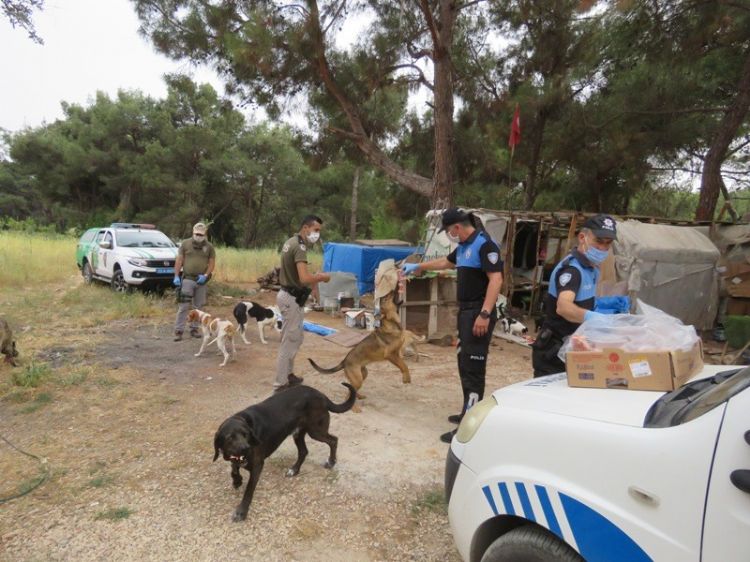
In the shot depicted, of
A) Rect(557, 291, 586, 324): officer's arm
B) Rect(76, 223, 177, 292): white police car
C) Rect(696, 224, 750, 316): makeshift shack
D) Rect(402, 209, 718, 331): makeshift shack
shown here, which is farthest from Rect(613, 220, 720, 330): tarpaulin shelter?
Rect(76, 223, 177, 292): white police car

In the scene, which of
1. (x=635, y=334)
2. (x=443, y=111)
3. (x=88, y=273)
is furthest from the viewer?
(x=88, y=273)

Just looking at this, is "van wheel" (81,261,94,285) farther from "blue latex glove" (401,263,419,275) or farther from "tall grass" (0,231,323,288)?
"blue latex glove" (401,263,419,275)

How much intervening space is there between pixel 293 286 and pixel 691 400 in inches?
140

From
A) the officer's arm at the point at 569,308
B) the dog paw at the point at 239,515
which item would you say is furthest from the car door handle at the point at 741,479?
the dog paw at the point at 239,515

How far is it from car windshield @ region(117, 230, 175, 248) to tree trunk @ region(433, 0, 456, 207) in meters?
6.79

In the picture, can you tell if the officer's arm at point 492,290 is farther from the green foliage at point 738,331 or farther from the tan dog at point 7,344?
the green foliage at point 738,331

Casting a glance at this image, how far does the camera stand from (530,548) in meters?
1.48

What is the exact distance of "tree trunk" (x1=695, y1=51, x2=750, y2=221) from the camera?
27.7ft

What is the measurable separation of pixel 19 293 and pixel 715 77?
53.0 ft

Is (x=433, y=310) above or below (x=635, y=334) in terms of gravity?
below

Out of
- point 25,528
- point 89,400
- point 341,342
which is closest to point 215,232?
point 341,342

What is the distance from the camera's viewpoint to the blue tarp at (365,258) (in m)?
10.7

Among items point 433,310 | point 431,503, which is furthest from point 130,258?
point 431,503

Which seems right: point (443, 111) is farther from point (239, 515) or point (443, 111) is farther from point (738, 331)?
point (239, 515)
